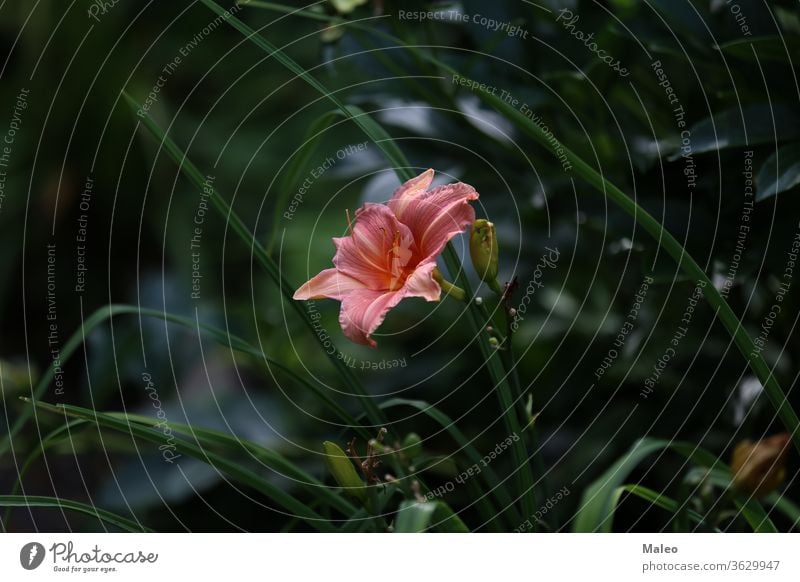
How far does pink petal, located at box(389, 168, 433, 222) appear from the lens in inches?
15.9

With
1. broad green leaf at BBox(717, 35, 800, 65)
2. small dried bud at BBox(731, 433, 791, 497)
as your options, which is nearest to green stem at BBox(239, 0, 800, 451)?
small dried bud at BBox(731, 433, 791, 497)

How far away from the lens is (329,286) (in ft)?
1.33

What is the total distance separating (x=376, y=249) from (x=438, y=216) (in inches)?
1.5

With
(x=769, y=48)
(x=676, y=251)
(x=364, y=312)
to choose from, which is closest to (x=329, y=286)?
(x=364, y=312)

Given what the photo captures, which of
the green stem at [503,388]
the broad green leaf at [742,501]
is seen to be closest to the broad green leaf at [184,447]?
the green stem at [503,388]

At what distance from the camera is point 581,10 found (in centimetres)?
60

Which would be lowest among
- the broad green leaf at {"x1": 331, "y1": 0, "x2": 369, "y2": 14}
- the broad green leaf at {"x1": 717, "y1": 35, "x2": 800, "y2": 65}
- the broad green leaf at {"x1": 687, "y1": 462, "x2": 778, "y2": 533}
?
the broad green leaf at {"x1": 687, "y1": 462, "x2": 778, "y2": 533}

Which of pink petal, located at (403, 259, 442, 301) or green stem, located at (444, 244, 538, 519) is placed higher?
pink petal, located at (403, 259, 442, 301)

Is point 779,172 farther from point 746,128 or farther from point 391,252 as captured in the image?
point 391,252

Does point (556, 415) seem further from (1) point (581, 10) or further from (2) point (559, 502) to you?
(1) point (581, 10)

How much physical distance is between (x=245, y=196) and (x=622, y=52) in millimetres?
603

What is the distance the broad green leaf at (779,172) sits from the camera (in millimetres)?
464

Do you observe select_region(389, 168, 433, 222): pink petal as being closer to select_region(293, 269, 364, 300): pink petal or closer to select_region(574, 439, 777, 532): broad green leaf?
select_region(293, 269, 364, 300): pink petal
